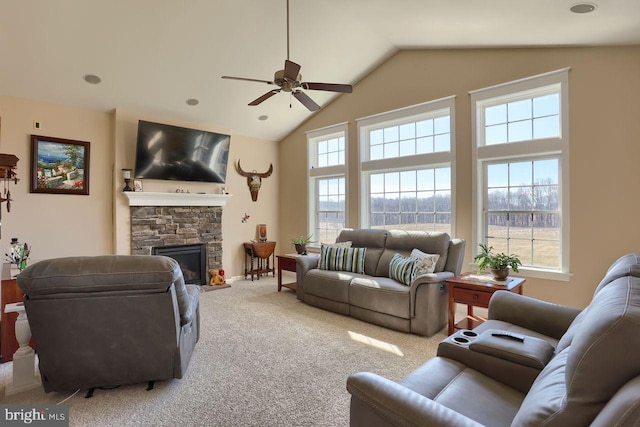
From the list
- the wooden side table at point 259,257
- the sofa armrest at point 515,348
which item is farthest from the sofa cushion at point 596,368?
the wooden side table at point 259,257

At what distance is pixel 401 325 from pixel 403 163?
2427mm

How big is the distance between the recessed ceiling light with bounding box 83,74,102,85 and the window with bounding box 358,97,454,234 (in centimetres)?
373

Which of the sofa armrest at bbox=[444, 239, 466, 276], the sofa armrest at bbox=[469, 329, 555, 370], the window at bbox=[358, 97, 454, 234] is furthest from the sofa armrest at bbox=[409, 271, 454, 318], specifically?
the sofa armrest at bbox=[469, 329, 555, 370]

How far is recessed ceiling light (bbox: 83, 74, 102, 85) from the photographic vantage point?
416 cm

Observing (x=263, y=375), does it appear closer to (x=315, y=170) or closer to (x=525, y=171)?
(x=525, y=171)

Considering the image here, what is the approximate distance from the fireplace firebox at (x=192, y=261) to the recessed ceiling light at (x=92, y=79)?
256cm

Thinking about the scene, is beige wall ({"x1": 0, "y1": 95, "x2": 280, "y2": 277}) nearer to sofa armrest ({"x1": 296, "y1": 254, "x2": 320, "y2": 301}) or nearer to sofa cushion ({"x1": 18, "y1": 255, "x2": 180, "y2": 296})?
sofa armrest ({"x1": 296, "y1": 254, "x2": 320, "y2": 301})

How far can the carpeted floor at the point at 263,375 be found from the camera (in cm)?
209

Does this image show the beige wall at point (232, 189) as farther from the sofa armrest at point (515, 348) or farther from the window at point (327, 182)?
the sofa armrest at point (515, 348)

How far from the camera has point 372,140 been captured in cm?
535

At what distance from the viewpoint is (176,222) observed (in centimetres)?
538

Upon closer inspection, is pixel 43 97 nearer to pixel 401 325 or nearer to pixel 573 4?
pixel 401 325

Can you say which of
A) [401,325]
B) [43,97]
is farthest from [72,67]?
[401,325]

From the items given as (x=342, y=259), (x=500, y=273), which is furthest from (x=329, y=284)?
(x=500, y=273)
